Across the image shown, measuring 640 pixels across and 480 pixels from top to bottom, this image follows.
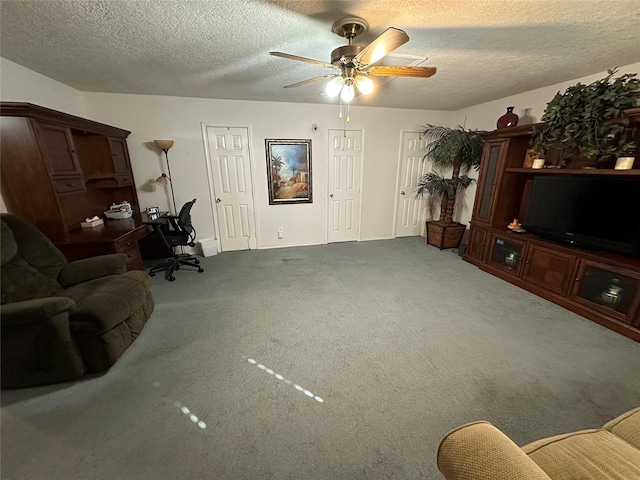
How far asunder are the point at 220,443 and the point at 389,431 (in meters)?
0.94

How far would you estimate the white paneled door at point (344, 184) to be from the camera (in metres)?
4.36

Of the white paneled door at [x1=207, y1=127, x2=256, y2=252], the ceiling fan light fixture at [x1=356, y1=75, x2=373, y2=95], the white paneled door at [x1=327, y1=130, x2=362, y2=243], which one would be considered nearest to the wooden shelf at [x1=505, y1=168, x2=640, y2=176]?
the white paneled door at [x1=327, y1=130, x2=362, y2=243]

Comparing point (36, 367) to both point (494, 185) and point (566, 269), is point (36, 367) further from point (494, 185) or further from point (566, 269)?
point (494, 185)

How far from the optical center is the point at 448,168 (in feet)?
15.8

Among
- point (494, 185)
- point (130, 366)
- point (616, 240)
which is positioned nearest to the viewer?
point (130, 366)

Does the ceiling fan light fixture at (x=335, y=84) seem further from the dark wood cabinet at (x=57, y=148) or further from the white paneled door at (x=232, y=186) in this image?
the dark wood cabinet at (x=57, y=148)

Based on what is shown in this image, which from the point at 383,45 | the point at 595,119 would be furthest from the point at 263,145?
the point at 595,119

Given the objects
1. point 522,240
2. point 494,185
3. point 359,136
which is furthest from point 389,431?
point 359,136

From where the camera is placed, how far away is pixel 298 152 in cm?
417

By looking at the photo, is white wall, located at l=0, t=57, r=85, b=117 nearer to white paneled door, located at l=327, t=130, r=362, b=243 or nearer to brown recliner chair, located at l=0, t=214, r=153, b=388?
brown recliner chair, located at l=0, t=214, r=153, b=388

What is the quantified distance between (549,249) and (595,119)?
51.1 inches

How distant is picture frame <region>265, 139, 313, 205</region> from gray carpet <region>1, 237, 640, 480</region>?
204 cm

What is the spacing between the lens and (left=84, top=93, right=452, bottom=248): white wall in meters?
3.58

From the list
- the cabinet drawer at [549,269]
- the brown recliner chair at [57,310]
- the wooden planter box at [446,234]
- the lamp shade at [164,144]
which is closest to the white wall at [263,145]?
the lamp shade at [164,144]
